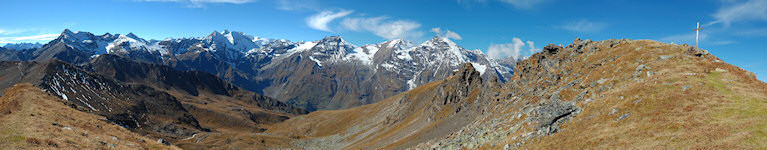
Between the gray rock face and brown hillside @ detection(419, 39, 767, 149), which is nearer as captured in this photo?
brown hillside @ detection(419, 39, 767, 149)

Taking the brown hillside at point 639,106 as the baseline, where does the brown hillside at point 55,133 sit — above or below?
below

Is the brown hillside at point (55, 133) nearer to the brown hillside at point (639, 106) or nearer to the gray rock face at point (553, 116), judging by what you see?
the brown hillside at point (639, 106)

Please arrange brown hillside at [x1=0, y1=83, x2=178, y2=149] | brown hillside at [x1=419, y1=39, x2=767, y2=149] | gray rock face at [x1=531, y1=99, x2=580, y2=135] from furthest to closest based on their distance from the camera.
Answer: gray rock face at [x1=531, y1=99, x2=580, y2=135] < brown hillside at [x1=0, y1=83, x2=178, y2=149] < brown hillside at [x1=419, y1=39, x2=767, y2=149]

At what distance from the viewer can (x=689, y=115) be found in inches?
1064

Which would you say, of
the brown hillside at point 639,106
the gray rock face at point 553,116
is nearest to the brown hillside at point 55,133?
the brown hillside at point 639,106

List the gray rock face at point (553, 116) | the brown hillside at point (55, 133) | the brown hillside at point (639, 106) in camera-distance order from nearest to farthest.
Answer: the brown hillside at point (639, 106) → the brown hillside at point (55, 133) → the gray rock face at point (553, 116)

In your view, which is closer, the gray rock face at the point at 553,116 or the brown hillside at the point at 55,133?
the brown hillside at the point at 55,133

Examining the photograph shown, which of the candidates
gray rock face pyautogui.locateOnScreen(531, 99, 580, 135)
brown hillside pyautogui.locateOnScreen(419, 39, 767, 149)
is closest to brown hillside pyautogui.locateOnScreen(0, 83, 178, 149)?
brown hillside pyautogui.locateOnScreen(419, 39, 767, 149)

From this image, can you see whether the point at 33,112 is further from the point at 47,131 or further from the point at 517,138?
the point at 517,138

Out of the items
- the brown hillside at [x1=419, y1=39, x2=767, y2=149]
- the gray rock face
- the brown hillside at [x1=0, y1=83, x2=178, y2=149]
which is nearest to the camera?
the brown hillside at [x1=419, y1=39, x2=767, y2=149]

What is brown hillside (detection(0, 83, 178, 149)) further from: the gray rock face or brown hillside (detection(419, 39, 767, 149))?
the gray rock face

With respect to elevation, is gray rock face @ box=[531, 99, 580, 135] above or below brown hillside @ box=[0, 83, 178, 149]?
above

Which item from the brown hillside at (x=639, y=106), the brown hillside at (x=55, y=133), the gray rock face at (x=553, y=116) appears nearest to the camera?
the brown hillside at (x=639, y=106)

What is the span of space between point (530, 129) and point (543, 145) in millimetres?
4364
